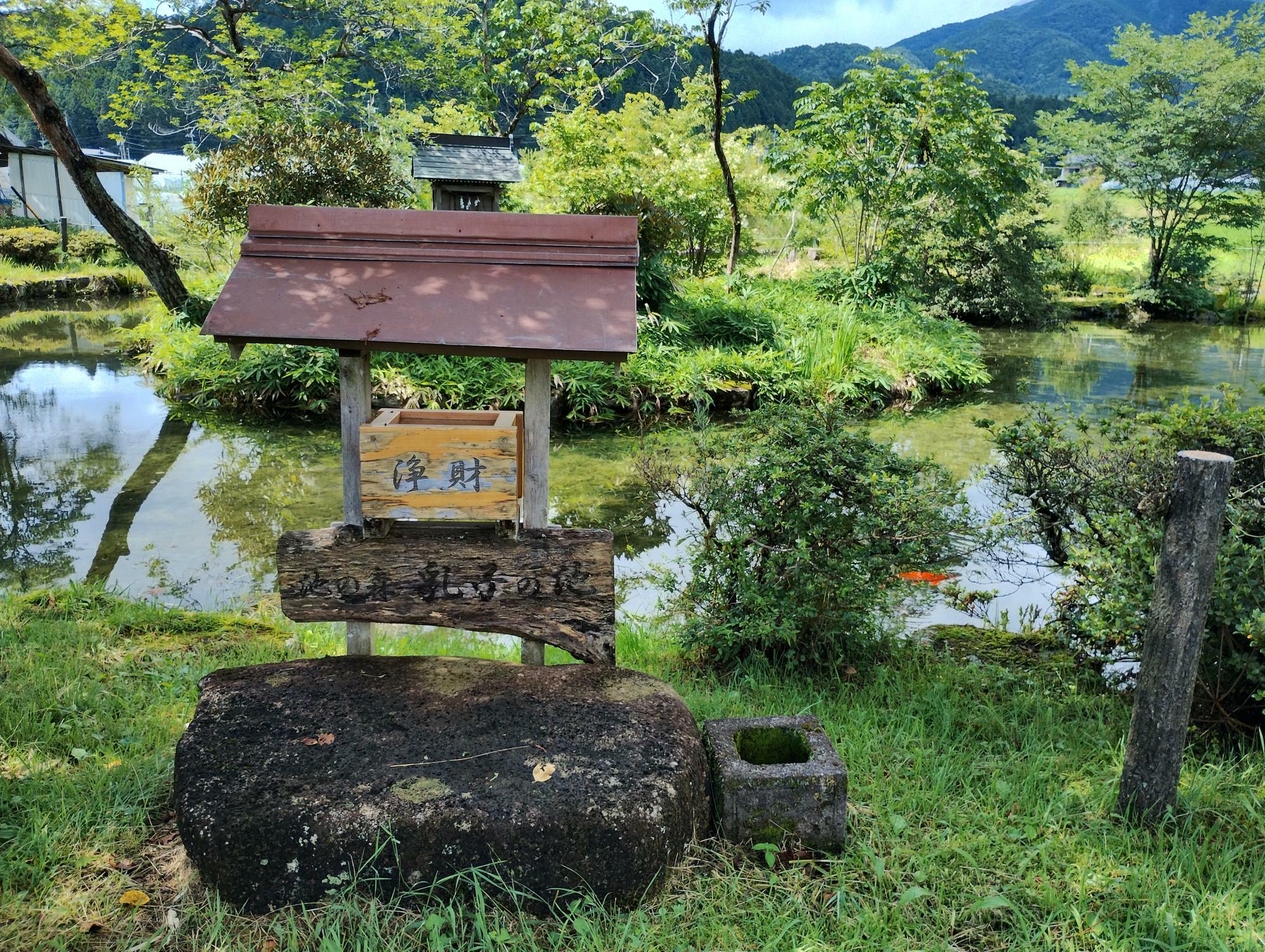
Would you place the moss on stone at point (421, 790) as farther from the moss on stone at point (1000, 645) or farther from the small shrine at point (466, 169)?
the small shrine at point (466, 169)

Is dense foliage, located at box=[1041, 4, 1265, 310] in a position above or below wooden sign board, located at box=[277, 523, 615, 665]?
above

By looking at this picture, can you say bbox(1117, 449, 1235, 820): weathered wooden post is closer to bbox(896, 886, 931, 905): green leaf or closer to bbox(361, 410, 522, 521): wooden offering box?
bbox(896, 886, 931, 905): green leaf

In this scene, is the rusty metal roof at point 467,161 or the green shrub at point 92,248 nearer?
the rusty metal roof at point 467,161

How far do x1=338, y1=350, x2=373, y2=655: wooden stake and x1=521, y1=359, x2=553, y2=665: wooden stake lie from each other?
522mm

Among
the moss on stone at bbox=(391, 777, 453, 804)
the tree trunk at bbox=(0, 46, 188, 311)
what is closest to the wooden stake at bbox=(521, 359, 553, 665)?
the moss on stone at bbox=(391, 777, 453, 804)

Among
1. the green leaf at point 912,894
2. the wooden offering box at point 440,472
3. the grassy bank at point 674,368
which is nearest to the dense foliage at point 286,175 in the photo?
the grassy bank at point 674,368

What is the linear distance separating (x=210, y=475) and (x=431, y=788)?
20.1 feet

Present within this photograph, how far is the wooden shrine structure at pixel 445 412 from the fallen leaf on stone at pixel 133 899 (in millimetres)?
901

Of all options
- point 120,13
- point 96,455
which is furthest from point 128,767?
point 120,13

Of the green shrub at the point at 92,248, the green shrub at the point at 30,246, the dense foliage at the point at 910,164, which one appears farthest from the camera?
the green shrub at the point at 92,248

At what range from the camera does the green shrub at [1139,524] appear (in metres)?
3.09

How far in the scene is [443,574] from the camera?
297cm

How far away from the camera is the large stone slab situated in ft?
7.79

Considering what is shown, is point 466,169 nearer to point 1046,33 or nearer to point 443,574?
point 443,574
